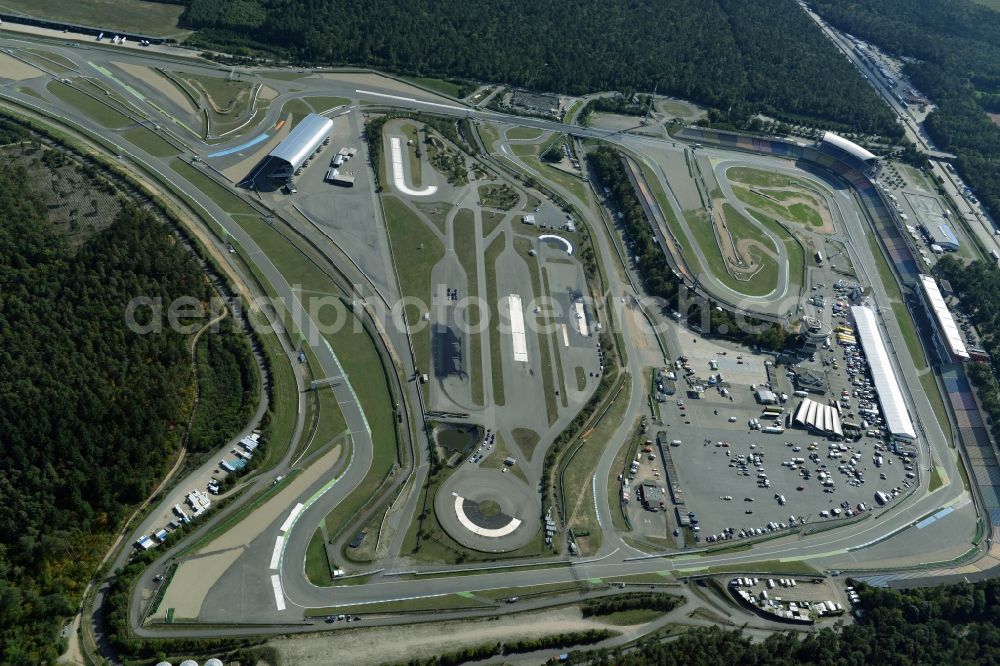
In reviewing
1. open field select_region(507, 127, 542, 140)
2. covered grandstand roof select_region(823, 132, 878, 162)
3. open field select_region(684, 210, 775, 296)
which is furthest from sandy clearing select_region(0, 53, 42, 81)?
covered grandstand roof select_region(823, 132, 878, 162)

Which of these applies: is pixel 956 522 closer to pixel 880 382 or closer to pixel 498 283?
pixel 880 382

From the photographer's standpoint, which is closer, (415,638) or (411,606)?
(415,638)

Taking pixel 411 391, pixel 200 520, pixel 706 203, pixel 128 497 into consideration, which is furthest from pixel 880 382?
pixel 128 497

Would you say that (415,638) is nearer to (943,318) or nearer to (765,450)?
(765,450)

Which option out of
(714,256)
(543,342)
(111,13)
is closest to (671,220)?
(714,256)

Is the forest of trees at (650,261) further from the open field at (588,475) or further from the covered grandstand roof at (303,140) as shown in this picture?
the covered grandstand roof at (303,140)

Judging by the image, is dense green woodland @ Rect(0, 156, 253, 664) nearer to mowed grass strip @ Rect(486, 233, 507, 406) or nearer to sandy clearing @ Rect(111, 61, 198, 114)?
mowed grass strip @ Rect(486, 233, 507, 406)
